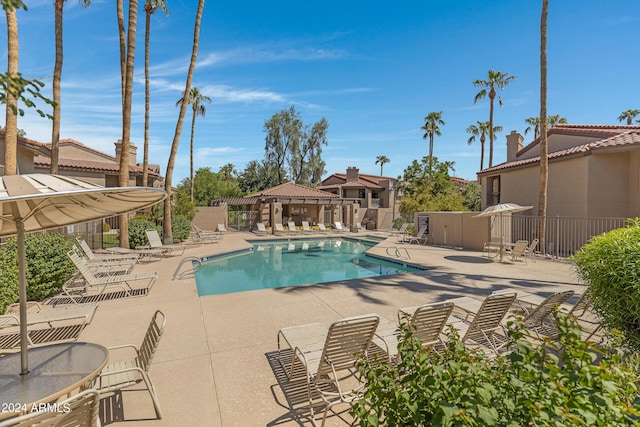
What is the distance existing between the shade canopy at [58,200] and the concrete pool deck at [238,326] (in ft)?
6.78

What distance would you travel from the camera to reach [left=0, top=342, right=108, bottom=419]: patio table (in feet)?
7.55

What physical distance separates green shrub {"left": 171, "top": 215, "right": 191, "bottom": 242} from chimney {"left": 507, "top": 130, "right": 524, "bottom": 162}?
74.5 ft

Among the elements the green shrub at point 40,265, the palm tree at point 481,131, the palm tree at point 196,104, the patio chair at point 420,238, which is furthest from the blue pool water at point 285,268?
the palm tree at point 481,131

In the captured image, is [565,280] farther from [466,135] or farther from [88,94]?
[466,135]

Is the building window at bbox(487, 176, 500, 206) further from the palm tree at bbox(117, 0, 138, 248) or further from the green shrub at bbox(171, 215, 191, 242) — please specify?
the palm tree at bbox(117, 0, 138, 248)

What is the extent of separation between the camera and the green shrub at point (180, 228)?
17.9m

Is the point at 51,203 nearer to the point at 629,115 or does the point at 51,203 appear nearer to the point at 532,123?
the point at 532,123

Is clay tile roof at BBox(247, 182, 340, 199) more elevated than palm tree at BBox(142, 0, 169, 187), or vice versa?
palm tree at BBox(142, 0, 169, 187)

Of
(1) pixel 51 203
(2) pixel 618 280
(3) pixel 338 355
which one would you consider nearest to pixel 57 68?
(1) pixel 51 203

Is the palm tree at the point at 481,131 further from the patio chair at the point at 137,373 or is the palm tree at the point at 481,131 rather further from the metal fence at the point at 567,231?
the patio chair at the point at 137,373

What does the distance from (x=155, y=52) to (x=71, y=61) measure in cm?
622

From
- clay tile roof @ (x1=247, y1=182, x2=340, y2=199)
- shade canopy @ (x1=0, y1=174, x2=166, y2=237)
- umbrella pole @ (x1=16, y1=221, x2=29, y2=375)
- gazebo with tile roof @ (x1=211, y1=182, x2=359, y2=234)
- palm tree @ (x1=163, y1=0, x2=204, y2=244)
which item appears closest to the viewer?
shade canopy @ (x1=0, y1=174, x2=166, y2=237)

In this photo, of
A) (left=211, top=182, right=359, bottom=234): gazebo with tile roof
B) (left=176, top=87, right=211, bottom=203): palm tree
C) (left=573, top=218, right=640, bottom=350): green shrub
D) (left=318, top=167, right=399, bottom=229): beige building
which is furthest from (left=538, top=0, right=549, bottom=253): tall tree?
(left=176, top=87, right=211, bottom=203): palm tree

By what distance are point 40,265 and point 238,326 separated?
16.5ft
